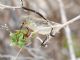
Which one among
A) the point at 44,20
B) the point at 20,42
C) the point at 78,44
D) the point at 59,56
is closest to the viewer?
the point at 20,42

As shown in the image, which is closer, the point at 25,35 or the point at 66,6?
the point at 25,35

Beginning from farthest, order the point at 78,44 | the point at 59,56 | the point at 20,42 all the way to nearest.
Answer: the point at 78,44 → the point at 59,56 → the point at 20,42

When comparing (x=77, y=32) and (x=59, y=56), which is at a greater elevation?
(x=77, y=32)

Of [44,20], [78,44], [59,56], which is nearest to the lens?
[44,20]

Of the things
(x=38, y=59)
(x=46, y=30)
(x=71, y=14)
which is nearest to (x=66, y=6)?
→ (x=71, y=14)

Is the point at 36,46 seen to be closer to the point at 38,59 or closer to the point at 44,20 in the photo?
the point at 38,59

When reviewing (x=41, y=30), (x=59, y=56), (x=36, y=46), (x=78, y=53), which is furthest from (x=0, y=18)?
(x=41, y=30)

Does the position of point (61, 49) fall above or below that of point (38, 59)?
above

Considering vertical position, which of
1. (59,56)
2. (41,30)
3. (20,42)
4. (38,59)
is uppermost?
(59,56)

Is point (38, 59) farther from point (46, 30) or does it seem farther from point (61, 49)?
point (46, 30)
